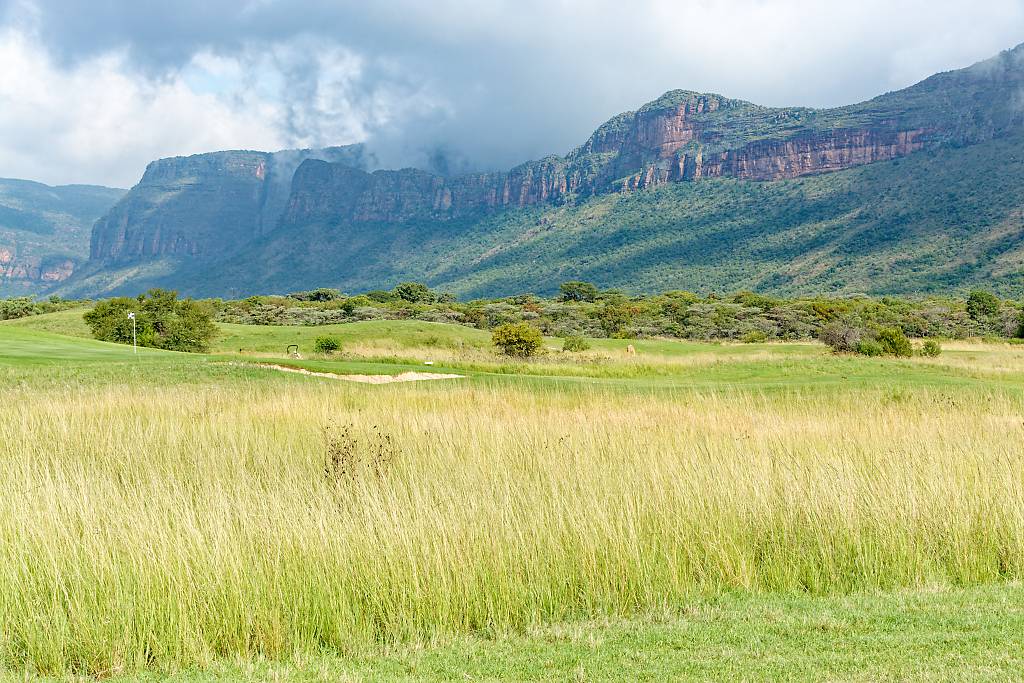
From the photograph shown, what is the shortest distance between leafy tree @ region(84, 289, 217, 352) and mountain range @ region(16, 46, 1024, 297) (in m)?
56.4

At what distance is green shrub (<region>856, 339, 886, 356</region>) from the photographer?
32.6 meters

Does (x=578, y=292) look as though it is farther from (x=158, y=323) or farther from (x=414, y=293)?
(x=158, y=323)

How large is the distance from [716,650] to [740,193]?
113 m

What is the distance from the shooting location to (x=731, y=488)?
7.49 metres

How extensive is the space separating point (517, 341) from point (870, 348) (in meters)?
13.4

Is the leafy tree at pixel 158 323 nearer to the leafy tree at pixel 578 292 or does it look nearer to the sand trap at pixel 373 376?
the sand trap at pixel 373 376

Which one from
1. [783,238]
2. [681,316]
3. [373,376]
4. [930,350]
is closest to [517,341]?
[373,376]

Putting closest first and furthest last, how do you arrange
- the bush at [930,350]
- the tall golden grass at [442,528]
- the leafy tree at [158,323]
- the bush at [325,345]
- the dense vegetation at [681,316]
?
the tall golden grass at [442,528] → the bush at [930,350] → the bush at [325,345] → the leafy tree at [158,323] → the dense vegetation at [681,316]

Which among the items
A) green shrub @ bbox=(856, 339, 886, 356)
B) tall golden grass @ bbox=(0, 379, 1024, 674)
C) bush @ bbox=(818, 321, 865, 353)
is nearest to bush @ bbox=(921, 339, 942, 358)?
green shrub @ bbox=(856, 339, 886, 356)

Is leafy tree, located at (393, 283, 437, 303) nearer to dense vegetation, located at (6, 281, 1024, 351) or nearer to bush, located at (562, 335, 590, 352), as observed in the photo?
dense vegetation, located at (6, 281, 1024, 351)

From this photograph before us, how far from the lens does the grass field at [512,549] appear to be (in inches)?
186

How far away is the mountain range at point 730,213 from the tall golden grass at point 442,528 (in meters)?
66.6

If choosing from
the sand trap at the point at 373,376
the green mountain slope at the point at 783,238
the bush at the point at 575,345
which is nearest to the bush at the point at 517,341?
the bush at the point at 575,345

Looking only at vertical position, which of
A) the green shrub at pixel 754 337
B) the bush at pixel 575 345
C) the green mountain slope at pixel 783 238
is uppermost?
the green mountain slope at pixel 783 238
